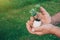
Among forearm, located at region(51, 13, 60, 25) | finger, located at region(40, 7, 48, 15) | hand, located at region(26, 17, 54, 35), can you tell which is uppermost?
finger, located at region(40, 7, 48, 15)

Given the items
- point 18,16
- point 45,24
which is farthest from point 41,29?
point 18,16

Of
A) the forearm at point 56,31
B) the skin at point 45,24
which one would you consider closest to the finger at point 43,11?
the skin at point 45,24

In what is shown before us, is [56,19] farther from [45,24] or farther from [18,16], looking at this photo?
[18,16]

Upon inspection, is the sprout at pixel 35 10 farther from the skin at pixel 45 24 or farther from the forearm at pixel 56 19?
the forearm at pixel 56 19

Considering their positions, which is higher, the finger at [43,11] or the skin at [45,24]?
the finger at [43,11]

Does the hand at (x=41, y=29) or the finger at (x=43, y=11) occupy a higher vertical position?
the finger at (x=43, y=11)

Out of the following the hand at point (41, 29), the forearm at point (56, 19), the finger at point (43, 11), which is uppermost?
the finger at point (43, 11)

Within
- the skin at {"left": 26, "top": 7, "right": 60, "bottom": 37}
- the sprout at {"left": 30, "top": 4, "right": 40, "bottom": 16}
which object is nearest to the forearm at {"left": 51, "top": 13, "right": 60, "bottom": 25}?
the skin at {"left": 26, "top": 7, "right": 60, "bottom": 37}

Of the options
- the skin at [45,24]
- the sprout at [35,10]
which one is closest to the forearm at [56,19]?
the skin at [45,24]

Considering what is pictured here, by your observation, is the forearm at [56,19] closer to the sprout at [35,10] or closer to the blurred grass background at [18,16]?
the blurred grass background at [18,16]

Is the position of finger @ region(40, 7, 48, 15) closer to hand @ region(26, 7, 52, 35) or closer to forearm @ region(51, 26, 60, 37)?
hand @ region(26, 7, 52, 35)
